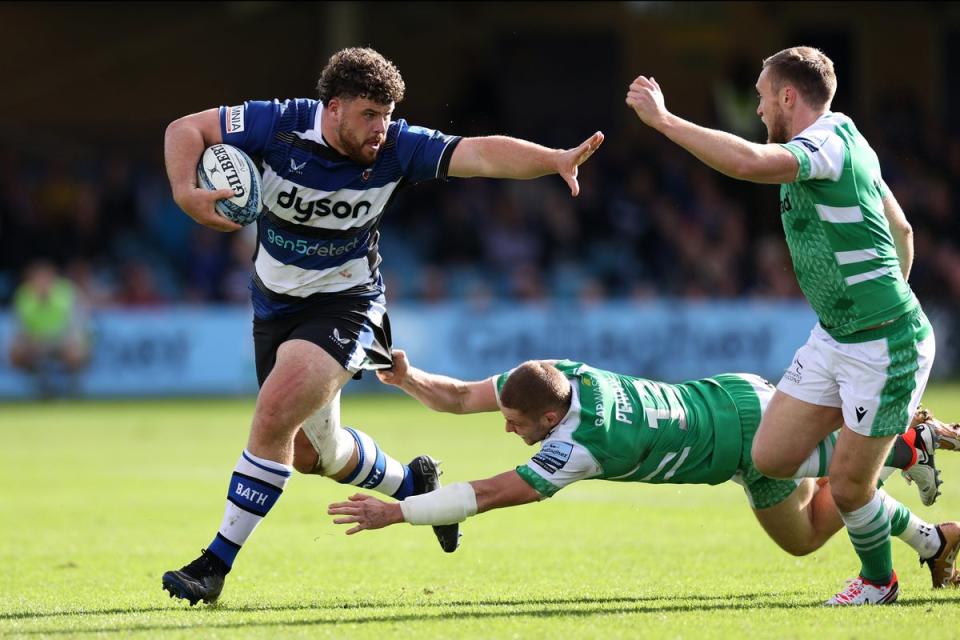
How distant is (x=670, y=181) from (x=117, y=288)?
381 inches

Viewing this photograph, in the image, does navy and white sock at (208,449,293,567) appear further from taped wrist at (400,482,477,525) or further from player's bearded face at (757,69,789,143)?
player's bearded face at (757,69,789,143)

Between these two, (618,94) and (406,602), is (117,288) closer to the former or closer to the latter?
(618,94)

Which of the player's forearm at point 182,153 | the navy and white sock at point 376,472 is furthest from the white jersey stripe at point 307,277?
the navy and white sock at point 376,472

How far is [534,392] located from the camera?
6.32 meters

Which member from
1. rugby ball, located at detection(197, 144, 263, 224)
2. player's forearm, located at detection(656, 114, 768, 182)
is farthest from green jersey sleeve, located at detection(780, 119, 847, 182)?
rugby ball, located at detection(197, 144, 263, 224)

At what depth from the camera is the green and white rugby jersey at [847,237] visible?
241 inches

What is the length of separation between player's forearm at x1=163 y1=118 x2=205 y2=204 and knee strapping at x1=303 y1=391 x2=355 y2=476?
131 cm

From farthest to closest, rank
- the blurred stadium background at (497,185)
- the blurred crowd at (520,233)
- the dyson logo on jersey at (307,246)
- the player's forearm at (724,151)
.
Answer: the blurred crowd at (520,233)
the blurred stadium background at (497,185)
the dyson logo on jersey at (307,246)
the player's forearm at (724,151)

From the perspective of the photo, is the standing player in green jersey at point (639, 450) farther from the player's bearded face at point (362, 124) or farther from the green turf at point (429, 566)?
the player's bearded face at point (362, 124)

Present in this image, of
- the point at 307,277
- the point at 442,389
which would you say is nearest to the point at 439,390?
the point at 442,389

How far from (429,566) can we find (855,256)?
9.70ft

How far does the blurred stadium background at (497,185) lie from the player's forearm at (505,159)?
13.9 meters

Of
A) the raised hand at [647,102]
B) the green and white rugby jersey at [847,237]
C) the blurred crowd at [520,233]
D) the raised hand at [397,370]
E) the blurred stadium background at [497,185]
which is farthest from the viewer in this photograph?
the blurred crowd at [520,233]

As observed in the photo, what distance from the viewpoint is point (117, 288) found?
22.0 metres
